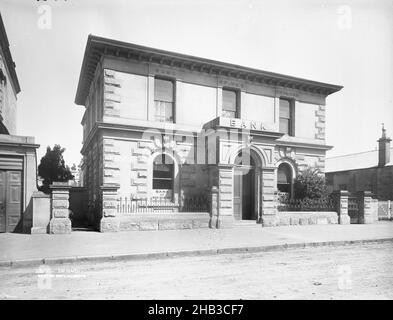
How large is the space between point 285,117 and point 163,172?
8944mm

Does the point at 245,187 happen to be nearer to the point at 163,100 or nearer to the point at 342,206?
the point at 342,206

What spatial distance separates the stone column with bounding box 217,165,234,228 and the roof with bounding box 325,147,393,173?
2328 centimetres

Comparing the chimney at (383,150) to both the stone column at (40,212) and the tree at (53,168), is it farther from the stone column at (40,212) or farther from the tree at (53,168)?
the tree at (53,168)

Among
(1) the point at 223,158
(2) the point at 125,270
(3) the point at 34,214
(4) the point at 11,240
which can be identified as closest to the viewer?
(2) the point at 125,270

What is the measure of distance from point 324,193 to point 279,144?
3.83m

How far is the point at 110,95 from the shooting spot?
15.3 meters

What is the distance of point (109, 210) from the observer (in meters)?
13.2

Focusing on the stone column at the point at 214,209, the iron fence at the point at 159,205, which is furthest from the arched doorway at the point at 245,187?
the iron fence at the point at 159,205

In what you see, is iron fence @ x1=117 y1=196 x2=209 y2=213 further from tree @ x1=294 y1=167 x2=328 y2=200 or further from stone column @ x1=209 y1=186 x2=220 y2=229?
tree @ x1=294 y1=167 x2=328 y2=200

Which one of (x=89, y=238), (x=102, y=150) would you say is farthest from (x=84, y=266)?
(x=102, y=150)

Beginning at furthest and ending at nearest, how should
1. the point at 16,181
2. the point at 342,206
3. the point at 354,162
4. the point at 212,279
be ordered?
the point at 354,162
the point at 342,206
the point at 16,181
the point at 212,279

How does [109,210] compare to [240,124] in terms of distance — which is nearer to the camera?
[109,210]

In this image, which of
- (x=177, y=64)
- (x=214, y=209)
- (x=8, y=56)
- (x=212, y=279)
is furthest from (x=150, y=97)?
(x=212, y=279)
